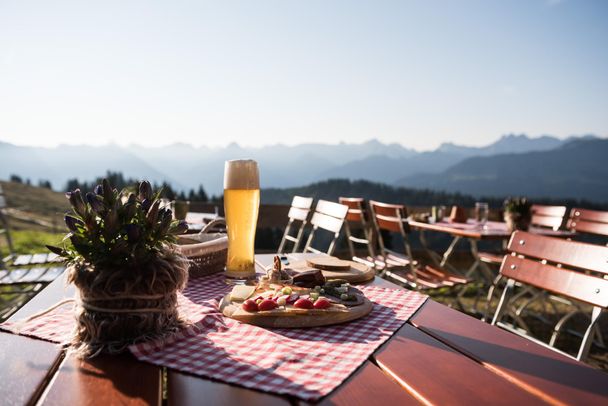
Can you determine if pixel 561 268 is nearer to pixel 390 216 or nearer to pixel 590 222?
pixel 390 216

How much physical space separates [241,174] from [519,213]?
2953 millimetres

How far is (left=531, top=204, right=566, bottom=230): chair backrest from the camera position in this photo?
3.92m

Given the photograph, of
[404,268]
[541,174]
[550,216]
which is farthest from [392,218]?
[541,174]

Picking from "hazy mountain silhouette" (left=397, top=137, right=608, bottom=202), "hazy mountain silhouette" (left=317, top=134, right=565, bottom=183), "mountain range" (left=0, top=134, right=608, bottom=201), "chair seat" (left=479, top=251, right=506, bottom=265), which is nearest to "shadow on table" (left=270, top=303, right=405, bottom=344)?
"chair seat" (left=479, top=251, right=506, bottom=265)

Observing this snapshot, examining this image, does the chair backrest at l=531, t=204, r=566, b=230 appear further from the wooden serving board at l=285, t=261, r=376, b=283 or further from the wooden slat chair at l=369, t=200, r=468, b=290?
the wooden serving board at l=285, t=261, r=376, b=283

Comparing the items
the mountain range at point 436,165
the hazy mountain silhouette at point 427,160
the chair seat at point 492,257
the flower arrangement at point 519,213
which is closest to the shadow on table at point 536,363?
the flower arrangement at point 519,213

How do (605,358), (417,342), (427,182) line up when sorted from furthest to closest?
(427,182) → (605,358) → (417,342)

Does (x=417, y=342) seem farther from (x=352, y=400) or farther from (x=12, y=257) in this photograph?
(x=12, y=257)

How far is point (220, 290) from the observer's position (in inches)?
46.4

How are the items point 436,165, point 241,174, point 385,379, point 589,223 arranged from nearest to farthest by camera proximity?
1. point 385,379
2. point 241,174
3. point 589,223
4. point 436,165

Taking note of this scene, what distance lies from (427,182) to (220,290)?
80.6ft

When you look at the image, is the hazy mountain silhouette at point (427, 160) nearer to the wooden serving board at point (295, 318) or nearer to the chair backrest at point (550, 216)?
the chair backrest at point (550, 216)

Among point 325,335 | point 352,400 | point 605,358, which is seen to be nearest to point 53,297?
point 325,335

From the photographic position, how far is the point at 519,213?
3445 millimetres
